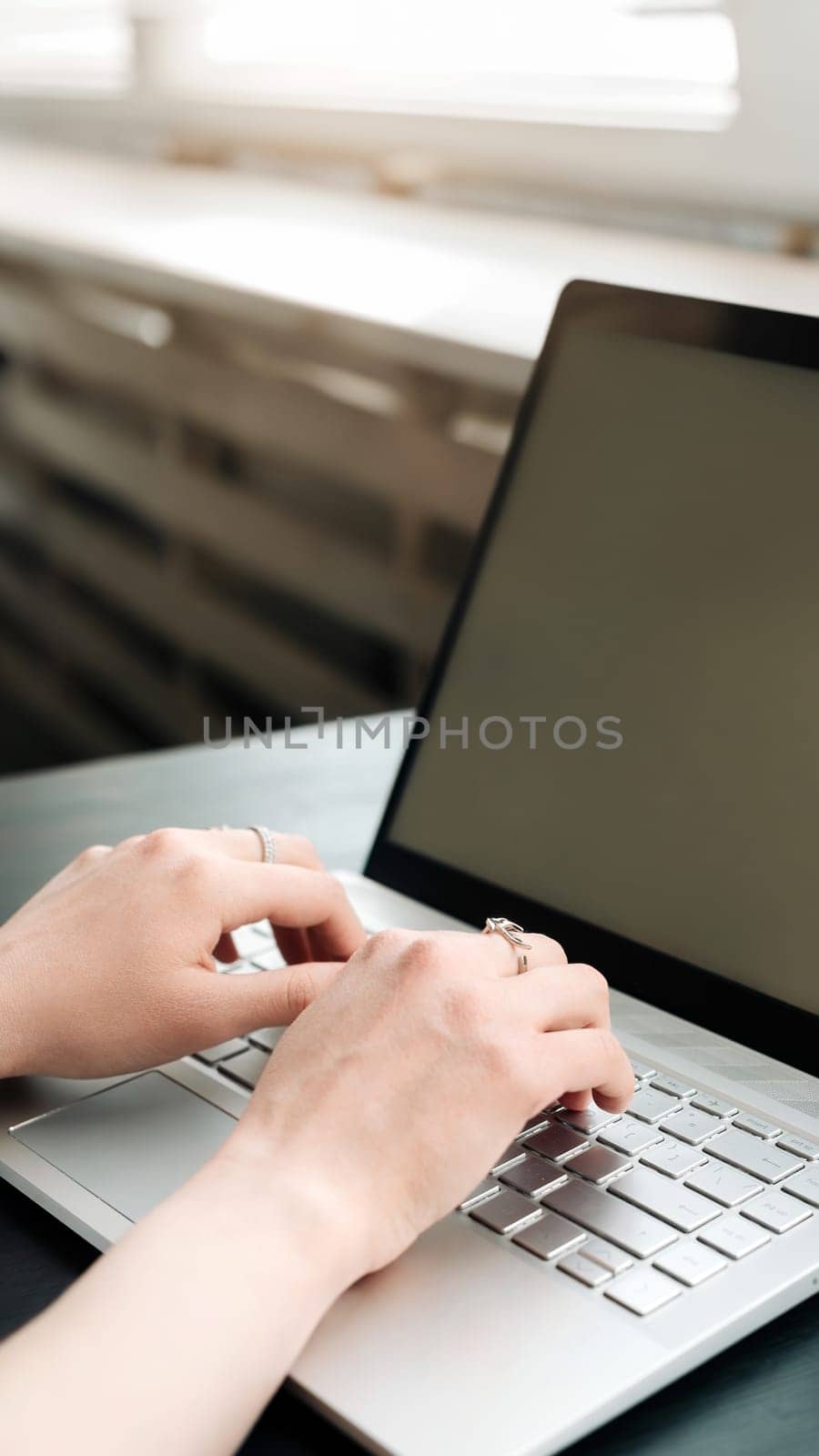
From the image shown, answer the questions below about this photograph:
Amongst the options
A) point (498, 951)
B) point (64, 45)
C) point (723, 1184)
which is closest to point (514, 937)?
point (498, 951)

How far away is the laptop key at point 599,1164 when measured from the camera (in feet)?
1.80

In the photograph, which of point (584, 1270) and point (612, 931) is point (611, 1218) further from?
point (612, 931)

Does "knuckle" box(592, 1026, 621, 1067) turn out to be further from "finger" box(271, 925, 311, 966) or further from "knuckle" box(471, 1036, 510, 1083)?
"finger" box(271, 925, 311, 966)

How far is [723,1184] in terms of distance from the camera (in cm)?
54

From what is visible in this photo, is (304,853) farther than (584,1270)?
Yes

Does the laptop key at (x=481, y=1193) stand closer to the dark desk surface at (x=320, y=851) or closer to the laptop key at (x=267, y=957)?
the dark desk surface at (x=320, y=851)

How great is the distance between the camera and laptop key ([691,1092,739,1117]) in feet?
1.94

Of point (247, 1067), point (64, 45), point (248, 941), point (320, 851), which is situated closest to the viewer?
point (247, 1067)

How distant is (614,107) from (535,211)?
182 mm

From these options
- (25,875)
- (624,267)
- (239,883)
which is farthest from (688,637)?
(624,267)

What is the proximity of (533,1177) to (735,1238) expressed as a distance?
0.08m

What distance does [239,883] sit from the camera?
2.11ft

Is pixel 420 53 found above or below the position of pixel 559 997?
above

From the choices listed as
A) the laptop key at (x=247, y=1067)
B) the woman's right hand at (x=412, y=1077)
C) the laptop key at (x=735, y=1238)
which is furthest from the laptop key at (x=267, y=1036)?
the laptop key at (x=735, y=1238)
